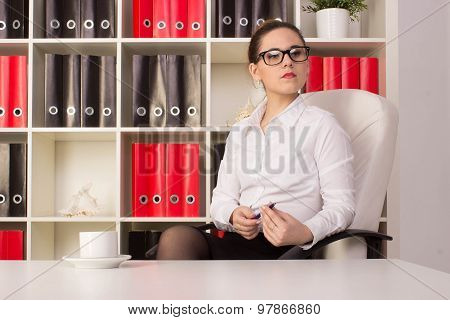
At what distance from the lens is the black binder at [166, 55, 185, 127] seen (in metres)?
2.53

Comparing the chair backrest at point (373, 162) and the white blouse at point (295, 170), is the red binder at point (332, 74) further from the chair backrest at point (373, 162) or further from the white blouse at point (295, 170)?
the chair backrest at point (373, 162)

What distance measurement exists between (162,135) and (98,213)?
0.50m

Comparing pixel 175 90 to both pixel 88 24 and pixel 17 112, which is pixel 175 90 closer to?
pixel 88 24

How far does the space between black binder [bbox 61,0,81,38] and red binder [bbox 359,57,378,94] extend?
124cm

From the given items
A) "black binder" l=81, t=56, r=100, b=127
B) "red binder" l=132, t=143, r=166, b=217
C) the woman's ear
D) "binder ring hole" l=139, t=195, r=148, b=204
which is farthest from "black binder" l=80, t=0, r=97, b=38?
the woman's ear

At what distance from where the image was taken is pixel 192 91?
255cm

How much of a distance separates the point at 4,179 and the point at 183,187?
2.59 feet

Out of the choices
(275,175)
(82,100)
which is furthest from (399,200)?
(82,100)

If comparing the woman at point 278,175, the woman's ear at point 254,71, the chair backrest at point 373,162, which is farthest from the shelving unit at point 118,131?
the chair backrest at point 373,162

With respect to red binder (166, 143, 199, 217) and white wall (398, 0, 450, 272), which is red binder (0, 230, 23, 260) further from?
white wall (398, 0, 450, 272)

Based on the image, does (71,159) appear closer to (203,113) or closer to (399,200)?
(203,113)

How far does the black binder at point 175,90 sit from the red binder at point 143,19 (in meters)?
0.15

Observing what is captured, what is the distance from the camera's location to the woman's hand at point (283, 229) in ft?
4.85
